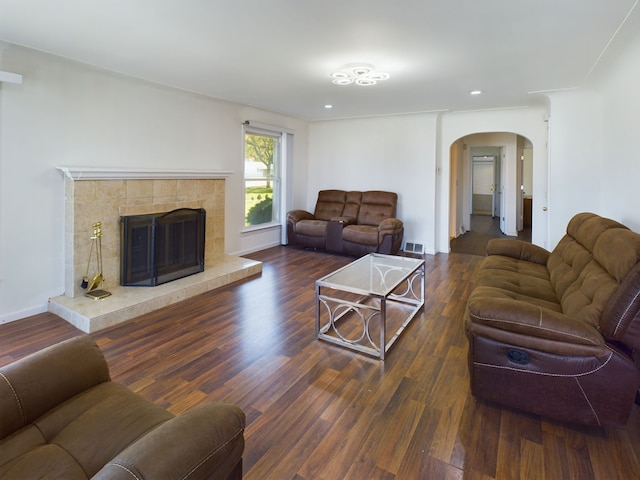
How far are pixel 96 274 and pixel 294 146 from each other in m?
4.19

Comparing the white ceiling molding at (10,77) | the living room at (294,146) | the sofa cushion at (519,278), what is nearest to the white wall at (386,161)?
the living room at (294,146)

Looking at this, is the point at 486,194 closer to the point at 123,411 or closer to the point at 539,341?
the point at 539,341

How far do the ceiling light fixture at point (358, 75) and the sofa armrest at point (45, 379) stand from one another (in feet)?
10.4

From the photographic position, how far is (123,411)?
135 centimetres

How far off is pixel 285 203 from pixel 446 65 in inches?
153

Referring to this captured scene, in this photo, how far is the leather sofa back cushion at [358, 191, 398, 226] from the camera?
6.31 m

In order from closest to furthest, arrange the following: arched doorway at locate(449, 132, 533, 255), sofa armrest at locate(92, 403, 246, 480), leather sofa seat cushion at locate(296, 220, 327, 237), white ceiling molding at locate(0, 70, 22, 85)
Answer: sofa armrest at locate(92, 403, 246, 480) → white ceiling molding at locate(0, 70, 22, 85) → leather sofa seat cushion at locate(296, 220, 327, 237) → arched doorway at locate(449, 132, 533, 255)

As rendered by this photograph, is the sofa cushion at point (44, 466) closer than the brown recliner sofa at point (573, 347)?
Yes

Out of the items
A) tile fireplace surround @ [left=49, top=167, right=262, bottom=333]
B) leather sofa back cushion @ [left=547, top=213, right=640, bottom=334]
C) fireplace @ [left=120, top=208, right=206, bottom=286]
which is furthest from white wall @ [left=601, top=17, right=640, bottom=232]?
fireplace @ [left=120, top=208, right=206, bottom=286]

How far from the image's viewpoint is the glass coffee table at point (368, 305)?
2.77m

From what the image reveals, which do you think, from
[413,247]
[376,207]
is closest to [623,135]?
[413,247]

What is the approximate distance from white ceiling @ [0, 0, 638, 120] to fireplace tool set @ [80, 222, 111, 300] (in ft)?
5.40

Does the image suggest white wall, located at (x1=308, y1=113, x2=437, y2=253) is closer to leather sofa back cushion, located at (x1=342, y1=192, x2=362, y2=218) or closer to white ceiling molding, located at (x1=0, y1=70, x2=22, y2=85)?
leather sofa back cushion, located at (x1=342, y1=192, x2=362, y2=218)

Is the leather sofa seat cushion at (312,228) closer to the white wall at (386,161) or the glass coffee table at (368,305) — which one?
the white wall at (386,161)
